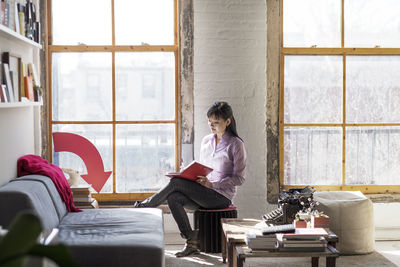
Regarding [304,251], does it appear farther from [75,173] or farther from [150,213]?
[75,173]

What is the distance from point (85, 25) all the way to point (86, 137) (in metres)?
1.14

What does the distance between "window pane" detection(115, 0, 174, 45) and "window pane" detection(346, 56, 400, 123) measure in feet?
6.33

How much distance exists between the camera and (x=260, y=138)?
5.50m

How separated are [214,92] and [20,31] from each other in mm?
1996

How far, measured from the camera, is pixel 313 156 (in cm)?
566

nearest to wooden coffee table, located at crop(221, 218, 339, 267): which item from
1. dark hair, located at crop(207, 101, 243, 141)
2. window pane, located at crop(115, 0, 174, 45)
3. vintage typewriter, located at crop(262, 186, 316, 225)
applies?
vintage typewriter, located at crop(262, 186, 316, 225)

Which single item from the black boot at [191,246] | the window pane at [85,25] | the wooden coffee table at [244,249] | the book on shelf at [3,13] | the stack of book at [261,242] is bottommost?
the black boot at [191,246]

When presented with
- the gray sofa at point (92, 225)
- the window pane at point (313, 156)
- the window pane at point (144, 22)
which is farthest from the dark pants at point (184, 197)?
the window pane at point (144, 22)

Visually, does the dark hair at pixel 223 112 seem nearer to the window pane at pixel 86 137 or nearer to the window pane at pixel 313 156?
the window pane at pixel 313 156

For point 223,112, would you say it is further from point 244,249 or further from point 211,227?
point 244,249

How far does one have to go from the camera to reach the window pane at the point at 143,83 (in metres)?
5.50

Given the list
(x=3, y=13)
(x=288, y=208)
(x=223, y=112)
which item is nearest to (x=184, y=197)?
(x=223, y=112)

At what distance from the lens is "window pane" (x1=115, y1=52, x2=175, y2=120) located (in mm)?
5504

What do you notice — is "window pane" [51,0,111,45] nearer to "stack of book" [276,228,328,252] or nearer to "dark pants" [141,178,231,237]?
"dark pants" [141,178,231,237]
